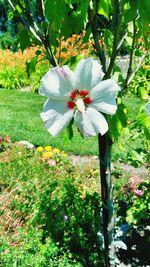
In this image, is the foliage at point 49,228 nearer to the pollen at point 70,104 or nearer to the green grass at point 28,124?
the green grass at point 28,124

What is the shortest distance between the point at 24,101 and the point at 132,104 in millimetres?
2639

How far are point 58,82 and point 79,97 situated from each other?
7cm

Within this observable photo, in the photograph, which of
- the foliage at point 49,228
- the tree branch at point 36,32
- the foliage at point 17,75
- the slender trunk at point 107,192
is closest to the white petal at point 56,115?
the tree branch at point 36,32

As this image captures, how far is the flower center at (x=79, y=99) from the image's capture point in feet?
3.21

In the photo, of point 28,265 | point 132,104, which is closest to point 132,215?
point 28,265

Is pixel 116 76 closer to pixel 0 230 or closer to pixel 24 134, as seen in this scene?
pixel 0 230


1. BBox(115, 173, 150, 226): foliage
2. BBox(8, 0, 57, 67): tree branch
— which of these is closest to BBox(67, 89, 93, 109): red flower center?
BBox(8, 0, 57, 67): tree branch

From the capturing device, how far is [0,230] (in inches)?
112

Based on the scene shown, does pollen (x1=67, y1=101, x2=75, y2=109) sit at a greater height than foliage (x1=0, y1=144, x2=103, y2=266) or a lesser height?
greater

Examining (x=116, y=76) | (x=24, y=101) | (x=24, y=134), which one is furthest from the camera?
(x=24, y=101)

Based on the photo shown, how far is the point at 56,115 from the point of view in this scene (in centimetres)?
100

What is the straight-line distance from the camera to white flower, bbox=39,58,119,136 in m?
0.97

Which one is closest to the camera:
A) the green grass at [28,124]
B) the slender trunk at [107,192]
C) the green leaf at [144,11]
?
the green leaf at [144,11]

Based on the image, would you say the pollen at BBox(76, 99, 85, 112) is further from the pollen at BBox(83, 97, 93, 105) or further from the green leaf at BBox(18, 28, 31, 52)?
the green leaf at BBox(18, 28, 31, 52)
